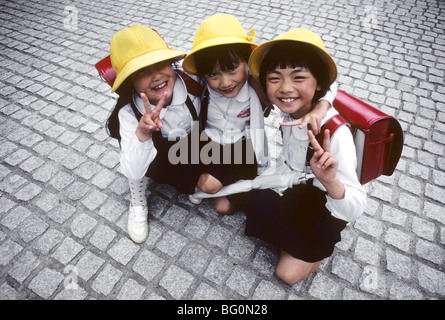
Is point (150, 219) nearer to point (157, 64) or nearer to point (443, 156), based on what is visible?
point (157, 64)

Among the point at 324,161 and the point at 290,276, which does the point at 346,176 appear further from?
the point at 290,276

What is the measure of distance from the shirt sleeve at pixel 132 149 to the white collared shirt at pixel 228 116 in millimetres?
643

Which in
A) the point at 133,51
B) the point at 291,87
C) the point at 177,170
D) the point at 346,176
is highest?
the point at 133,51

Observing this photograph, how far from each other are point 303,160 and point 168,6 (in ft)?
18.2

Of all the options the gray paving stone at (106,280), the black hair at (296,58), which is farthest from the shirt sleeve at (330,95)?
the gray paving stone at (106,280)

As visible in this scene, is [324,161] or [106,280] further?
[106,280]

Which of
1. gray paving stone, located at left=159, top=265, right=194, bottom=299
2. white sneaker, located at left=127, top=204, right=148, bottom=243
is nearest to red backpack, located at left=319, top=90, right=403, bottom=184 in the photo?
gray paving stone, located at left=159, top=265, right=194, bottom=299

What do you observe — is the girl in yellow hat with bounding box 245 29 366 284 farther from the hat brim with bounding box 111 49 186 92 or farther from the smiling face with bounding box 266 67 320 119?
the hat brim with bounding box 111 49 186 92

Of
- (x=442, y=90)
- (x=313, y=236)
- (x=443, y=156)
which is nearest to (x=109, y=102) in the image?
(x=313, y=236)

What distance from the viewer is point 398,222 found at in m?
2.79

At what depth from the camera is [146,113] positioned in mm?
2031

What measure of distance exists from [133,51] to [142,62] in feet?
0.60

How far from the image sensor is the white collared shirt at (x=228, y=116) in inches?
95.4

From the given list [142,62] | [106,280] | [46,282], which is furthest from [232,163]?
[46,282]
